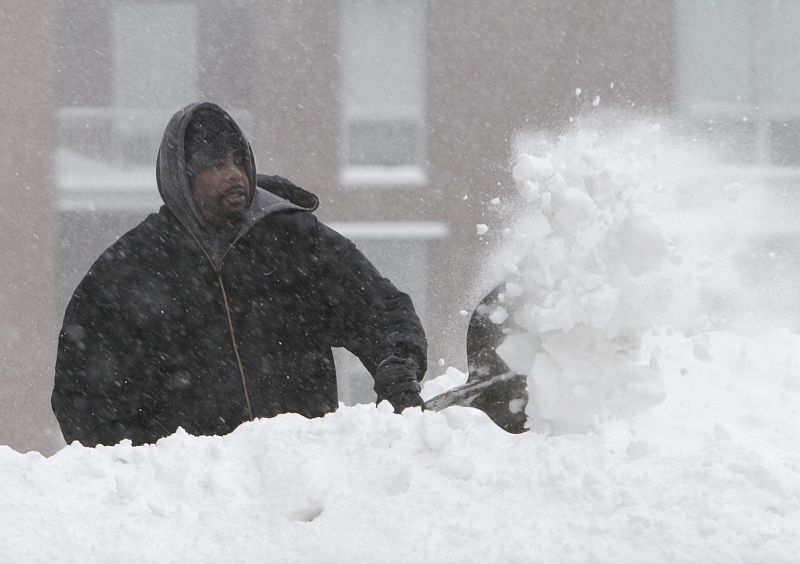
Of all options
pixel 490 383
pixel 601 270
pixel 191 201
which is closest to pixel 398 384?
pixel 490 383

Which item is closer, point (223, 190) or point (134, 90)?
point (223, 190)

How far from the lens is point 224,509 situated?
1922 mm

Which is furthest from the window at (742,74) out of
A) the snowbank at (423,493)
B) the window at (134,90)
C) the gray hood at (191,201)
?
the snowbank at (423,493)

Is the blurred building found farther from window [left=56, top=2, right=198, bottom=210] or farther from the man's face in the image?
the man's face

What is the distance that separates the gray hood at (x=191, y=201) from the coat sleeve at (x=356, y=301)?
222mm

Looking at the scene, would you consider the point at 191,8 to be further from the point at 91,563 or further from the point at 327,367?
the point at 91,563

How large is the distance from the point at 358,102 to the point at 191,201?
30.7ft

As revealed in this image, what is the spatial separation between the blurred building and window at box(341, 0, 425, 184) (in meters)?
0.02

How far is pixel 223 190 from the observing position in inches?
127

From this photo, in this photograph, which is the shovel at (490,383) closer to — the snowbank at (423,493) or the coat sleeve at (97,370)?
the snowbank at (423,493)

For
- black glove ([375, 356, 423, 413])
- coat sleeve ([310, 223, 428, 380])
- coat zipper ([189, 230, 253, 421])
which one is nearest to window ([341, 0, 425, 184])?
coat sleeve ([310, 223, 428, 380])

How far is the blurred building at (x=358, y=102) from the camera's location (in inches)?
440

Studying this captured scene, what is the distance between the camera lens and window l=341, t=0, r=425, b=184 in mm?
12016

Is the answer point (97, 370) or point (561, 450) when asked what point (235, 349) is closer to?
A: point (97, 370)
